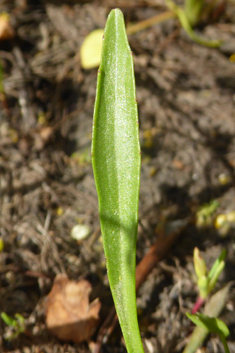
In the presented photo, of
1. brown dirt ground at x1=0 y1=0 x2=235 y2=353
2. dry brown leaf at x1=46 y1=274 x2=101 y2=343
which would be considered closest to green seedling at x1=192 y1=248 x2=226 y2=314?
brown dirt ground at x1=0 y1=0 x2=235 y2=353

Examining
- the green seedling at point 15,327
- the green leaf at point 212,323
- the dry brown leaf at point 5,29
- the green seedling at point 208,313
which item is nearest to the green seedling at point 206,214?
the green seedling at point 208,313

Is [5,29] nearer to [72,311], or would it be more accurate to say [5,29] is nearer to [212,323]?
[72,311]

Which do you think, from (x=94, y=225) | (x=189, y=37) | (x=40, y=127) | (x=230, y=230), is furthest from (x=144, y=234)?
(x=189, y=37)

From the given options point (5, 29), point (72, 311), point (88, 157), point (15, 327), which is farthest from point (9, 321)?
point (5, 29)

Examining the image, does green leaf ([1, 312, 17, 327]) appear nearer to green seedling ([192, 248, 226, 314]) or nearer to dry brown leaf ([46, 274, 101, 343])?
dry brown leaf ([46, 274, 101, 343])

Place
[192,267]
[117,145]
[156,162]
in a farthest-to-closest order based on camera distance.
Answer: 1. [156,162]
2. [192,267]
3. [117,145]

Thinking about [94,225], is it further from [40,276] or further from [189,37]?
[189,37]
